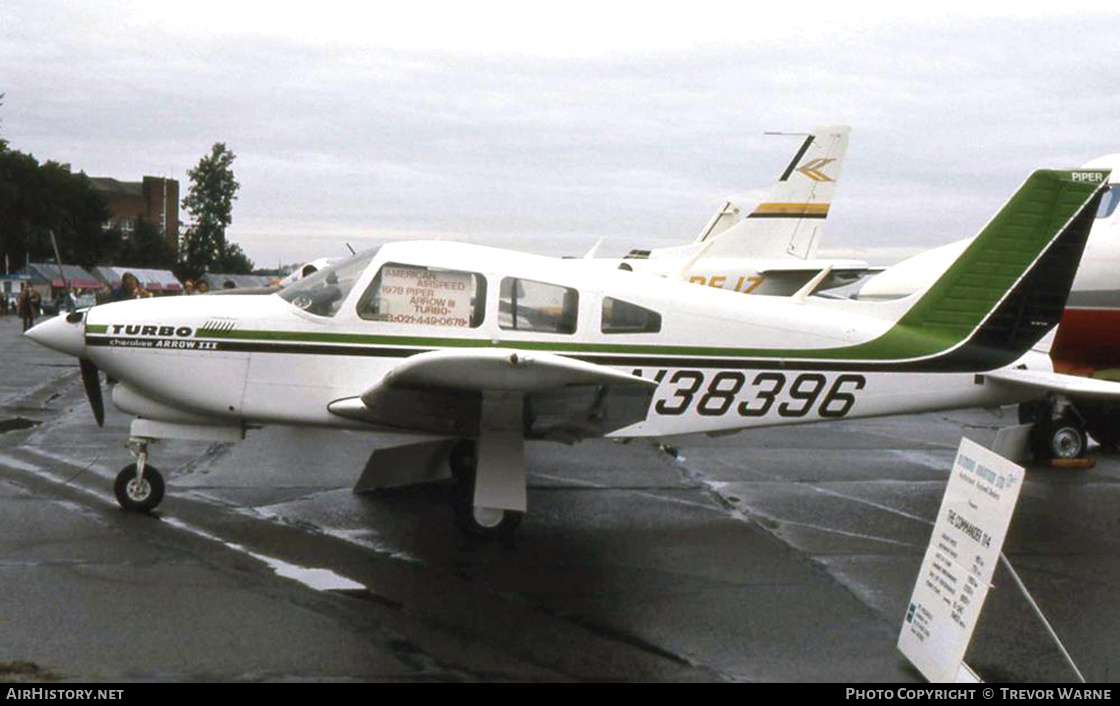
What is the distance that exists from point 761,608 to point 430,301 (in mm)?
3216

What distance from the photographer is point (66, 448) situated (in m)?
11.6

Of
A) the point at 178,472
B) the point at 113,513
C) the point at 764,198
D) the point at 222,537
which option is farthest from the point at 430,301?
the point at 764,198

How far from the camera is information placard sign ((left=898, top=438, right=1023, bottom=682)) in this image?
190 inches

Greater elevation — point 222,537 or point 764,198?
point 764,198

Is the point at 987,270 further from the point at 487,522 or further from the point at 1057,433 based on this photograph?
the point at 487,522

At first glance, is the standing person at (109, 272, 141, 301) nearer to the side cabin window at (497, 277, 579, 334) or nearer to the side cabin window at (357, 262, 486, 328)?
the side cabin window at (357, 262, 486, 328)

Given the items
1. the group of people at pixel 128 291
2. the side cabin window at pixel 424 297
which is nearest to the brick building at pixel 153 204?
the group of people at pixel 128 291

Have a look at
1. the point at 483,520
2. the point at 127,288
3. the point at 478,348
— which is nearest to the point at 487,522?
the point at 483,520

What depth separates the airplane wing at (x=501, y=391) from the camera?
271 inches

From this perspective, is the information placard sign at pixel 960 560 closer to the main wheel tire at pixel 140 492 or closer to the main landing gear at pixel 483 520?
the main landing gear at pixel 483 520

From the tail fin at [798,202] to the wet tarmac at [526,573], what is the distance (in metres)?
14.0

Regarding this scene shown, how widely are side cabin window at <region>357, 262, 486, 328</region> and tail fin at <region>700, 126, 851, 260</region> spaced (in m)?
17.8

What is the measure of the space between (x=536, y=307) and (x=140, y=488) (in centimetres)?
313
